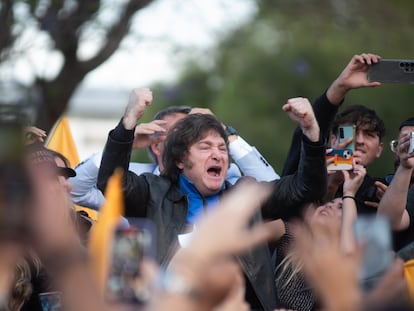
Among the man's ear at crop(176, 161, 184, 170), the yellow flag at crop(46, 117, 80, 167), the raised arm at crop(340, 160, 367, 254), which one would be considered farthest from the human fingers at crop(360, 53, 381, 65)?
the yellow flag at crop(46, 117, 80, 167)

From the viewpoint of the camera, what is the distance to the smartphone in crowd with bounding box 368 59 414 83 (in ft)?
19.9

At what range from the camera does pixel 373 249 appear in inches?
153

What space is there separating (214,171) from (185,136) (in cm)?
26

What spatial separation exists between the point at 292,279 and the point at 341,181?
799 millimetres

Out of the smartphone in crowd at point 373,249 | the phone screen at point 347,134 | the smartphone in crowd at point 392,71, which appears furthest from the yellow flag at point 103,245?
the phone screen at point 347,134

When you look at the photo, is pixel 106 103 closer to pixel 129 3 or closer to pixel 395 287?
pixel 129 3

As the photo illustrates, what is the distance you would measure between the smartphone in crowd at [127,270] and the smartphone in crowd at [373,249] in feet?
2.24

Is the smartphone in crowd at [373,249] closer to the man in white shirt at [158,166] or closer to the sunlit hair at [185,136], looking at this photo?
the sunlit hair at [185,136]

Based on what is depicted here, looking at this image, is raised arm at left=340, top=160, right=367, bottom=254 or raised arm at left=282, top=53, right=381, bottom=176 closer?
raised arm at left=340, top=160, right=367, bottom=254

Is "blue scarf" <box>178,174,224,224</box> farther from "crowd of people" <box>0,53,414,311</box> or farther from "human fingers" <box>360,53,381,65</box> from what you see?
"human fingers" <box>360,53,381,65</box>

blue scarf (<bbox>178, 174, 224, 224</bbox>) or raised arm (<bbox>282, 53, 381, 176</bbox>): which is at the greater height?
raised arm (<bbox>282, 53, 381, 176</bbox>)

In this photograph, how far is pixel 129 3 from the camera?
41.0ft

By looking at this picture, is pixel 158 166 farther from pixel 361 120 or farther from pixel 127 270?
pixel 127 270

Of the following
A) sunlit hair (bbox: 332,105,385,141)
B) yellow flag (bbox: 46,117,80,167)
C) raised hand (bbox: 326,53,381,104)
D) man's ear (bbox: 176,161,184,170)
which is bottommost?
yellow flag (bbox: 46,117,80,167)
